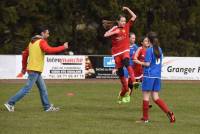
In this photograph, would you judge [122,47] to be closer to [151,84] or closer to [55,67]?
[151,84]

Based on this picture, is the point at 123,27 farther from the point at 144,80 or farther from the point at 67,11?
the point at 67,11

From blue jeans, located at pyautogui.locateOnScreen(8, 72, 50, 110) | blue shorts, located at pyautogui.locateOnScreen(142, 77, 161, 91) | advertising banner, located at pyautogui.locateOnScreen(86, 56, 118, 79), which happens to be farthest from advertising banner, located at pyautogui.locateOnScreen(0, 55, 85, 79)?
blue shorts, located at pyautogui.locateOnScreen(142, 77, 161, 91)

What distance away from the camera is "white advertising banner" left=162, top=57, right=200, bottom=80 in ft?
114

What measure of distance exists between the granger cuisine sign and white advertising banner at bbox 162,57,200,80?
4.67 m

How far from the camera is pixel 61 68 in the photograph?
110 ft

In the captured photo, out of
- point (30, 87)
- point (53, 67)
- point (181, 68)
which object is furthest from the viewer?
point (181, 68)

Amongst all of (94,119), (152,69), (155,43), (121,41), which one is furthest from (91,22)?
(155,43)

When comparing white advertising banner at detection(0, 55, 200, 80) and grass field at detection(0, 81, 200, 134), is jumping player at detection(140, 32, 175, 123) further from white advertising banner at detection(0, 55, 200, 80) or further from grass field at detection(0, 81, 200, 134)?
white advertising banner at detection(0, 55, 200, 80)

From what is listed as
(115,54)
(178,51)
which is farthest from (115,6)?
(115,54)

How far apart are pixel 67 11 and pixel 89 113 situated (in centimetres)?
2963

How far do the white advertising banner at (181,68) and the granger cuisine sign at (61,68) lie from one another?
15.3 feet

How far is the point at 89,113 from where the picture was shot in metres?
14.6

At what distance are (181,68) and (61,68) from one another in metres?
6.63

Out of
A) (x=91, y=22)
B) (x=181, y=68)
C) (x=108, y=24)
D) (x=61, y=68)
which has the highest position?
(x=108, y=24)
